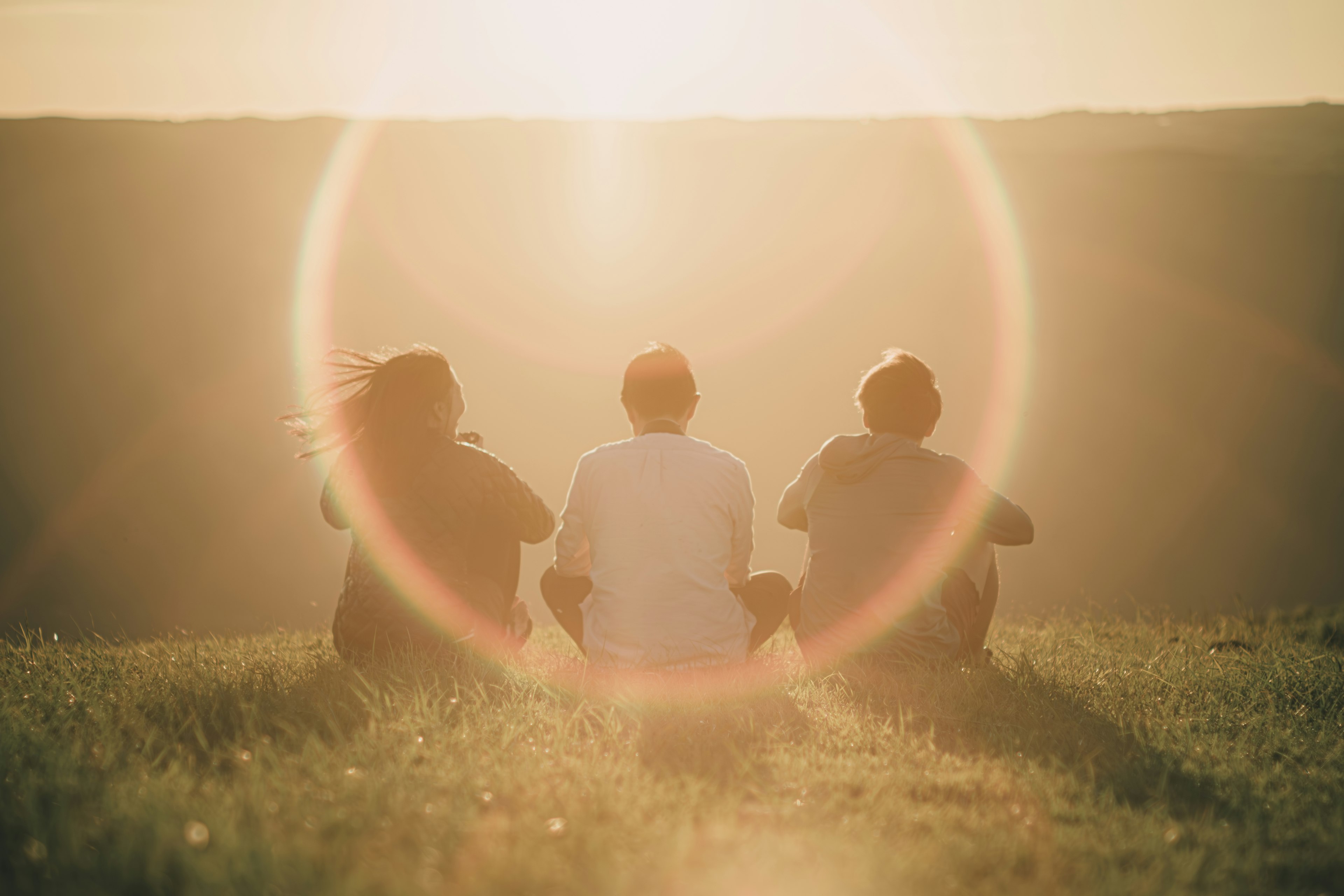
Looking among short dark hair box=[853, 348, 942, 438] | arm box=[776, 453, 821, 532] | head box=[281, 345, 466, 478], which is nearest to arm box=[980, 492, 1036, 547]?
short dark hair box=[853, 348, 942, 438]

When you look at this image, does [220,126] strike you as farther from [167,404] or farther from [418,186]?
[167,404]

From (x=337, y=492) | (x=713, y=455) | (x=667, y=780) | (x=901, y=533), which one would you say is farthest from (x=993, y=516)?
(x=337, y=492)

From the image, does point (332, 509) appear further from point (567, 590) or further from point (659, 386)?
point (659, 386)

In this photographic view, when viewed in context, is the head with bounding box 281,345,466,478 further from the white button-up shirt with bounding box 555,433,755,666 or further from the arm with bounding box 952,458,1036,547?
the arm with bounding box 952,458,1036,547

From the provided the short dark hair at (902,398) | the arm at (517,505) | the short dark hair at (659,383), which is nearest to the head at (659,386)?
the short dark hair at (659,383)

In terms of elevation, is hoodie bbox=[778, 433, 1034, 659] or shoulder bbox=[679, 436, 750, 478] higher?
shoulder bbox=[679, 436, 750, 478]

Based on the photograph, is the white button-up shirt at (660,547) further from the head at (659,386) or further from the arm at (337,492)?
the arm at (337,492)

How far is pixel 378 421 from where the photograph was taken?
366 centimetres

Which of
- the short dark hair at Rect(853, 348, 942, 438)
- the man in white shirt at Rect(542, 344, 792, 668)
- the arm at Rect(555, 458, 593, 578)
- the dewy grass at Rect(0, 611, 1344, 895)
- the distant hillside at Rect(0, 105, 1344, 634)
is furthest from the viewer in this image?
the distant hillside at Rect(0, 105, 1344, 634)

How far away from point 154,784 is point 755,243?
25654mm

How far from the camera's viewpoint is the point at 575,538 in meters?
3.62

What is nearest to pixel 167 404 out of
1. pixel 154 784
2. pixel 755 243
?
pixel 755 243

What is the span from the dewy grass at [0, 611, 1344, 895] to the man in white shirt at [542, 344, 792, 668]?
0.24m

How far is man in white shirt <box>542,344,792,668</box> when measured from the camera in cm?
340
